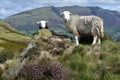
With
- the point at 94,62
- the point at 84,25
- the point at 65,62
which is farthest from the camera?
the point at 84,25

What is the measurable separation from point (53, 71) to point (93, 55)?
3972 millimetres

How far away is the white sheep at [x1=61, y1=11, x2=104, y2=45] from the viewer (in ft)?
74.8

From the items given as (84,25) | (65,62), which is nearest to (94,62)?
(65,62)

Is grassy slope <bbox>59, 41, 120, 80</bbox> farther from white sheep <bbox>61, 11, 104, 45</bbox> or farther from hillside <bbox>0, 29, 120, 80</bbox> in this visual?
white sheep <bbox>61, 11, 104, 45</bbox>

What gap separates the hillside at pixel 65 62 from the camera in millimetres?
16656

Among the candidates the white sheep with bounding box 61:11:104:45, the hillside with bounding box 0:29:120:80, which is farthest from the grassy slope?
the white sheep with bounding box 61:11:104:45

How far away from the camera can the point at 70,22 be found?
79.6 feet

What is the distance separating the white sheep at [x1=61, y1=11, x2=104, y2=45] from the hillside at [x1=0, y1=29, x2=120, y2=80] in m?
1.21

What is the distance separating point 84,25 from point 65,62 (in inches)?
215

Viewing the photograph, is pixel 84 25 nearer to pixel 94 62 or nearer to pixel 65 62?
pixel 65 62

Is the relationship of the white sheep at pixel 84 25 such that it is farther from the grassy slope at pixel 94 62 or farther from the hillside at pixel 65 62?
the grassy slope at pixel 94 62

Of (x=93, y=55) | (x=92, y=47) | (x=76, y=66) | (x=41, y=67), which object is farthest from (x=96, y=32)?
(x=41, y=67)

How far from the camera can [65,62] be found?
1888 centimetres

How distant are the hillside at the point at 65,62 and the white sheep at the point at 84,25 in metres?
1.21
